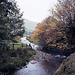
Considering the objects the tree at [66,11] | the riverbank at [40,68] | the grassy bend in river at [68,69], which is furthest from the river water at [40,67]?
the tree at [66,11]

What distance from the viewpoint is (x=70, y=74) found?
5582mm

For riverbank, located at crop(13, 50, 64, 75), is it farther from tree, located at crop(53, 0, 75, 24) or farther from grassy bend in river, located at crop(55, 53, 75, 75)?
tree, located at crop(53, 0, 75, 24)

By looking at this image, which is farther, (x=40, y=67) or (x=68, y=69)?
(x=40, y=67)

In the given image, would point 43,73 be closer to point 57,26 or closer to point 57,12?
point 57,26

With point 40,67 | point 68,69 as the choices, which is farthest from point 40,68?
point 68,69

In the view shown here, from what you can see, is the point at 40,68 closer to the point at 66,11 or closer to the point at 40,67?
the point at 40,67

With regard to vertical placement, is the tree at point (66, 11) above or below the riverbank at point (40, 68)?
above

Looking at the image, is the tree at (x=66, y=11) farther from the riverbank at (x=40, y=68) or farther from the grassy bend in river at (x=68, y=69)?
the riverbank at (x=40, y=68)

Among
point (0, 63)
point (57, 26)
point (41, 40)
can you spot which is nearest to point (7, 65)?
point (0, 63)

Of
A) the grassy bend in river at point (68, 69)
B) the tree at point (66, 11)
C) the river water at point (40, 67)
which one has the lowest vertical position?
the river water at point (40, 67)

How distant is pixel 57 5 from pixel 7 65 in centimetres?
1072

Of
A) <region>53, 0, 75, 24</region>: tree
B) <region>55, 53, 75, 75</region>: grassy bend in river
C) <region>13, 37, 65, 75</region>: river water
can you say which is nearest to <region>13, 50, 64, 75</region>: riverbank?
<region>13, 37, 65, 75</region>: river water

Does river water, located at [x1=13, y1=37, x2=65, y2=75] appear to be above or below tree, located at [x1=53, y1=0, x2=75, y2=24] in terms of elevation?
below

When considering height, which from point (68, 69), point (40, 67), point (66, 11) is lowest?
point (40, 67)
